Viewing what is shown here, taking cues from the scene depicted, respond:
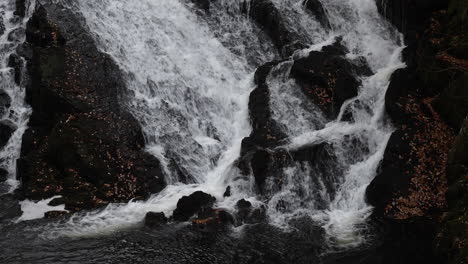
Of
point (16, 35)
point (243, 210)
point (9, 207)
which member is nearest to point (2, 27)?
point (16, 35)

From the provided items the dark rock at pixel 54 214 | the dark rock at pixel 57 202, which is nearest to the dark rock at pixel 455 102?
the dark rock at pixel 54 214

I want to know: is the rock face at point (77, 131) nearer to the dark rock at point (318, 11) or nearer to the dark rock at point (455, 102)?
the dark rock at point (318, 11)

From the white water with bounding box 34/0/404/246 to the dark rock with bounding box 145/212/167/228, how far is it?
417 mm

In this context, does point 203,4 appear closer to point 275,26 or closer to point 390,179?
point 275,26

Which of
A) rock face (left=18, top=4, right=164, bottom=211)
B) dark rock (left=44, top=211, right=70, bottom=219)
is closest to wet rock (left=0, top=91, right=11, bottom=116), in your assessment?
rock face (left=18, top=4, right=164, bottom=211)

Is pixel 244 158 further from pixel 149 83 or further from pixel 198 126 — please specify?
pixel 149 83

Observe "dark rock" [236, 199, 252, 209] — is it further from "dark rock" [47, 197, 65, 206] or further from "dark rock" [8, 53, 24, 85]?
"dark rock" [8, 53, 24, 85]

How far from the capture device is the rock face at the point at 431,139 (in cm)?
1162

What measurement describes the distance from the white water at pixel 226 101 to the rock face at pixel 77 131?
1.92 feet

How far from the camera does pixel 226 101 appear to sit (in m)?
17.6

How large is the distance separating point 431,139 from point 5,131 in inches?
574

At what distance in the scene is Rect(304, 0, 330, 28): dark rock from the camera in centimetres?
2005

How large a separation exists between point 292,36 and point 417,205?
974 centimetres

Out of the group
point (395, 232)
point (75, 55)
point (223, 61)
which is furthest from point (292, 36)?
point (395, 232)
